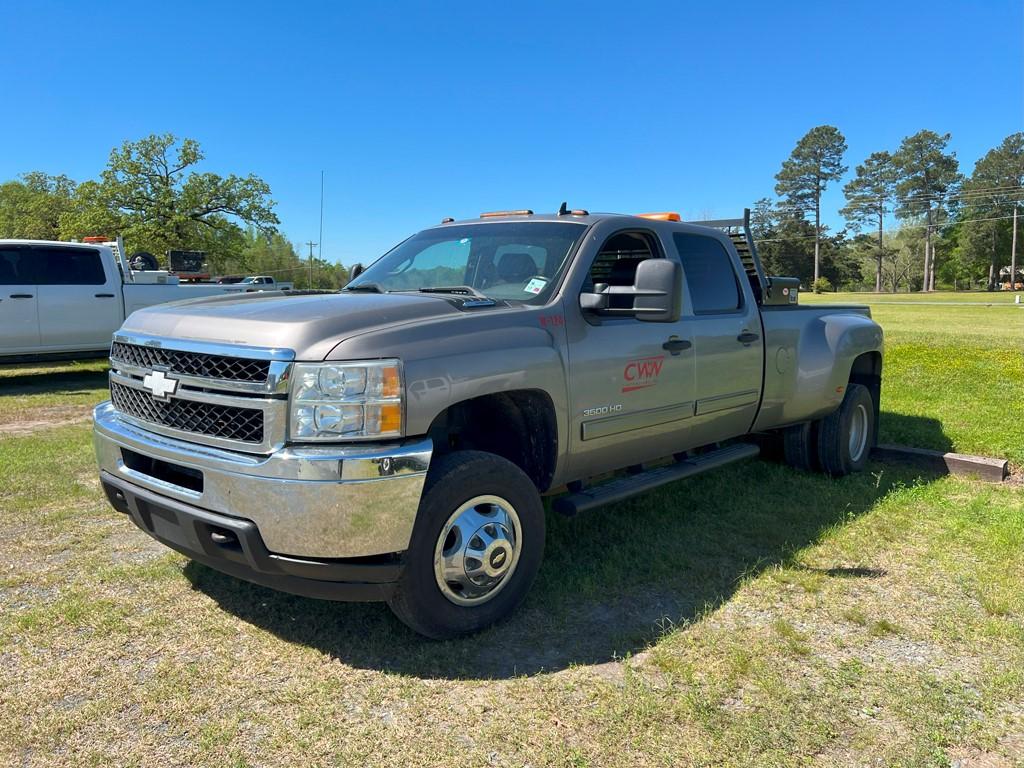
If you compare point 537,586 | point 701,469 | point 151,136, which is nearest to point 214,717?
point 537,586

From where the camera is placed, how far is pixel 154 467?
342 cm

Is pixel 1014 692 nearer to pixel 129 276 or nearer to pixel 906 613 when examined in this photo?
pixel 906 613

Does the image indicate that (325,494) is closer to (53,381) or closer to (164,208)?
(53,381)

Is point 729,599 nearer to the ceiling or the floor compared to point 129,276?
nearer to the floor

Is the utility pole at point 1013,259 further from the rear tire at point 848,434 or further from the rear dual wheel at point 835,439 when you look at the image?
the rear dual wheel at point 835,439

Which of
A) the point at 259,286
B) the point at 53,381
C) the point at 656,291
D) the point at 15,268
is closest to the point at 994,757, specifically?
the point at 656,291

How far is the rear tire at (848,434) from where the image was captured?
591 cm

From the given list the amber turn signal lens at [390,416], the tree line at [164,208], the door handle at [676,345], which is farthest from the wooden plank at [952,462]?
the tree line at [164,208]

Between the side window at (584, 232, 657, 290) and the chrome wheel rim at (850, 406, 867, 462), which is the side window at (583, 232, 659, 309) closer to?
the side window at (584, 232, 657, 290)

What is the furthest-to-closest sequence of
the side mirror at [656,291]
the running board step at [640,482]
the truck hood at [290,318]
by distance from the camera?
the running board step at [640,482]
the side mirror at [656,291]
the truck hood at [290,318]

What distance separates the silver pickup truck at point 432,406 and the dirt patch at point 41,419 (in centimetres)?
467

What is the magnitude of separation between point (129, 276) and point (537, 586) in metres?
10.2

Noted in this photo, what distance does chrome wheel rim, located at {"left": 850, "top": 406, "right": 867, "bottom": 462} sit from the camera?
245 inches

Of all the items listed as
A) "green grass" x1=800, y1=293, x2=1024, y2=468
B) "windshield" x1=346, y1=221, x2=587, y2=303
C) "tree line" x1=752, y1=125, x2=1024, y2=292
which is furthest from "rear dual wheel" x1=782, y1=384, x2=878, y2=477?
"tree line" x1=752, y1=125, x2=1024, y2=292
